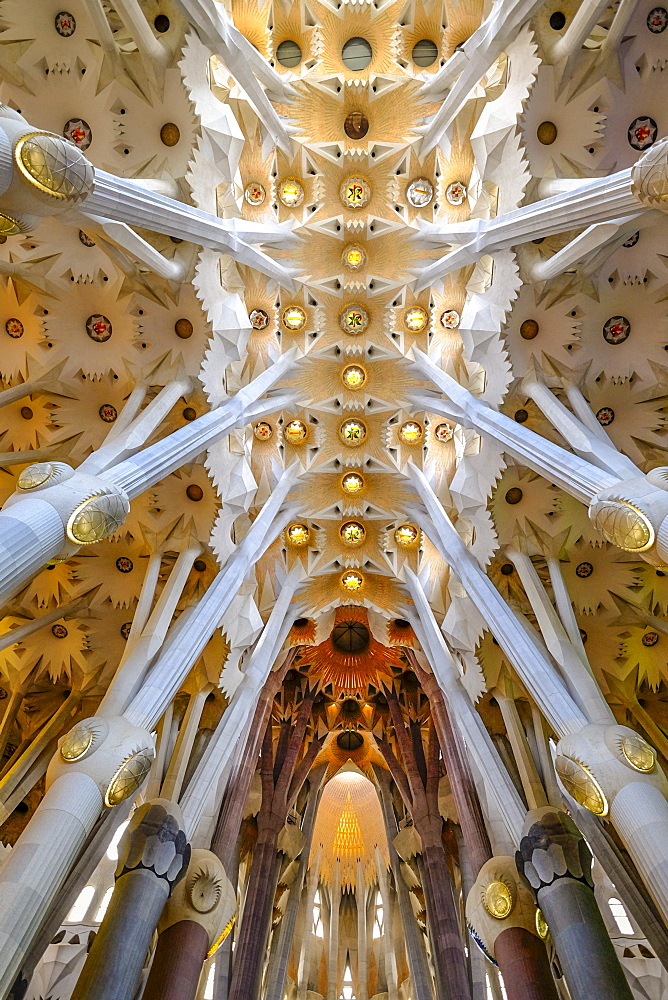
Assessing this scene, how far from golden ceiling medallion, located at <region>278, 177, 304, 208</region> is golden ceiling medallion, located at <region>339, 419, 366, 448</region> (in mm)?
5116

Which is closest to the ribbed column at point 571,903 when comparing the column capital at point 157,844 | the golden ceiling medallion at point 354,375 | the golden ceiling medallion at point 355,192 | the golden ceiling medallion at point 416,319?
the column capital at point 157,844

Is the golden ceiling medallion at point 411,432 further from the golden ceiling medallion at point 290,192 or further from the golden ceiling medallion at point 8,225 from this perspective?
the golden ceiling medallion at point 8,225

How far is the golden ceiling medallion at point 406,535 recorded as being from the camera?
1767 centimetres

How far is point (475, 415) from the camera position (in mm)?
11992

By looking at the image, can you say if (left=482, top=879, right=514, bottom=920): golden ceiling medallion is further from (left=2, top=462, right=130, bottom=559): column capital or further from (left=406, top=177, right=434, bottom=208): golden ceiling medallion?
(left=406, top=177, right=434, bottom=208): golden ceiling medallion

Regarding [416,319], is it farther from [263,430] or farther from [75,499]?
[75,499]

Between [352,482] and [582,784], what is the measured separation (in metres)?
9.91

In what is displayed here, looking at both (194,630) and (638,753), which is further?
(194,630)

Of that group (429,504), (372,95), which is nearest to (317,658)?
(429,504)

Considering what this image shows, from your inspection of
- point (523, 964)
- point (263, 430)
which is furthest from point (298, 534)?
point (523, 964)

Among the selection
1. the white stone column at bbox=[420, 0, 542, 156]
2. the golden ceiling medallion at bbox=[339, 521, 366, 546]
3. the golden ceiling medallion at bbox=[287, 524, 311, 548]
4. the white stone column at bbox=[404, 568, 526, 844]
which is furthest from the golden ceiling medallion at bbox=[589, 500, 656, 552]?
the golden ceiling medallion at bbox=[287, 524, 311, 548]

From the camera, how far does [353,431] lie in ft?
54.9

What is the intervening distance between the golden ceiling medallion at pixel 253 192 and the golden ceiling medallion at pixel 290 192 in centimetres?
66

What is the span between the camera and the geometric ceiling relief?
877 centimetres
